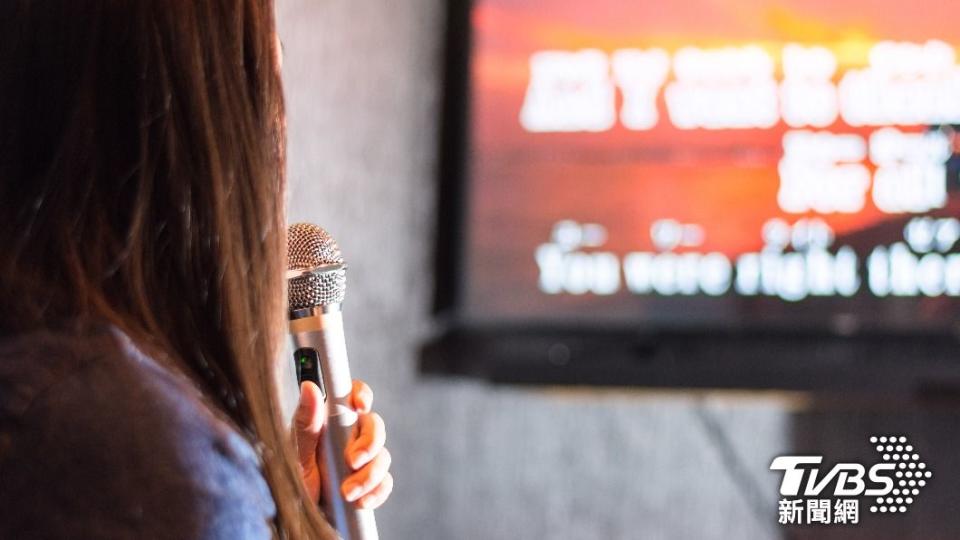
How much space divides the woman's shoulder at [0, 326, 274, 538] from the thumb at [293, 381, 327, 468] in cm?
28

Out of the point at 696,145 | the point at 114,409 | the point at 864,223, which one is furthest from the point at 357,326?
the point at 114,409

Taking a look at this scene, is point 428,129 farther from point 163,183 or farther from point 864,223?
point 163,183

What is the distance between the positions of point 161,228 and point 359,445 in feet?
0.89

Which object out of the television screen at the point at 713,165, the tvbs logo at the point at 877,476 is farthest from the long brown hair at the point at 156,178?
the tvbs logo at the point at 877,476

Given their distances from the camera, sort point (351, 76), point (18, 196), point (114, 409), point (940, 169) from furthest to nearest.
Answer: point (351, 76) → point (940, 169) → point (18, 196) → point (114, 409)

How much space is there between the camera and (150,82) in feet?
2.39

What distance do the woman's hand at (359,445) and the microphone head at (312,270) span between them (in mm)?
72

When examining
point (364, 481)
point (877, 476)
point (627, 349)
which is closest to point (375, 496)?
point (364, 481)

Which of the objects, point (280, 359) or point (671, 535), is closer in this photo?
point (280, 359)

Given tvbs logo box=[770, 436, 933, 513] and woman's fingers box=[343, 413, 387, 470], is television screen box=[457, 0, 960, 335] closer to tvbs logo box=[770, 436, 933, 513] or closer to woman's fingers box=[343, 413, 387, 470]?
tvbs logo box=[770, 436, 933, 513]

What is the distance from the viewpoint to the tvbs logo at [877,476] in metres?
1.92

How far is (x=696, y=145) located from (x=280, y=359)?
4.33 feet

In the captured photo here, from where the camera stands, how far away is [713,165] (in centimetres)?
196

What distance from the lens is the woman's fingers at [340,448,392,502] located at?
91cm
